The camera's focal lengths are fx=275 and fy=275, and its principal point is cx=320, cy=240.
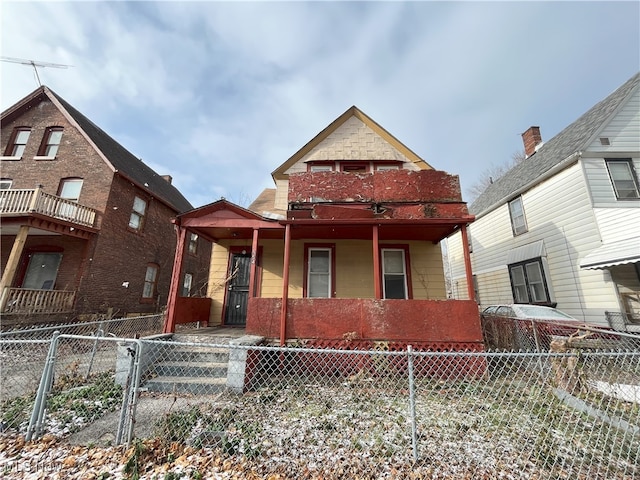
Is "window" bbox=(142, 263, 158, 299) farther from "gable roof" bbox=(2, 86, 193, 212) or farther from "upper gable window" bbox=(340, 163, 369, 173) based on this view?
A: "upper gable window" bbox=(340, 163, 369, 173)

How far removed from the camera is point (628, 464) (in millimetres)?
3047

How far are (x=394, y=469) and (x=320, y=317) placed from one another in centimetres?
369

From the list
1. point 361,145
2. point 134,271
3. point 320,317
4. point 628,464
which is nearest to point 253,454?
point 320,317

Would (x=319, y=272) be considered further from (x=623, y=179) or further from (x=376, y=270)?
(x=623, y=179)

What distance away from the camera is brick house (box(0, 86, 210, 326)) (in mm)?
9602

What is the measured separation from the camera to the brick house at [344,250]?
6.31 m

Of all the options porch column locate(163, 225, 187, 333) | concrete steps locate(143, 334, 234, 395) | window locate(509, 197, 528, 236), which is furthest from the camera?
window locate(509, 197, 528, 236)

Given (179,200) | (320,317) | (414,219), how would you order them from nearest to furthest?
1. (320,317)
2. (414,219)
3. (179,200)

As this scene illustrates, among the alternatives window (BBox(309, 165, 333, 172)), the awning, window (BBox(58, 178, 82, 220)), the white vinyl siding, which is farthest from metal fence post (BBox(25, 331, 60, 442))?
the white vinyl siding

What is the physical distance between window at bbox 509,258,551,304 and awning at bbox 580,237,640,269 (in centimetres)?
194

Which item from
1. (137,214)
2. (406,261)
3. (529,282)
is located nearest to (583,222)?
(529,282)

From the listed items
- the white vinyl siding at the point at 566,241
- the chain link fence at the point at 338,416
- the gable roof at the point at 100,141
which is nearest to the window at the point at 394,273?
the chain link fence at the point at 338,416

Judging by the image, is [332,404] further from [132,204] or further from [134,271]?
[132,204]

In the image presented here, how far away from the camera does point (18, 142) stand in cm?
1346
